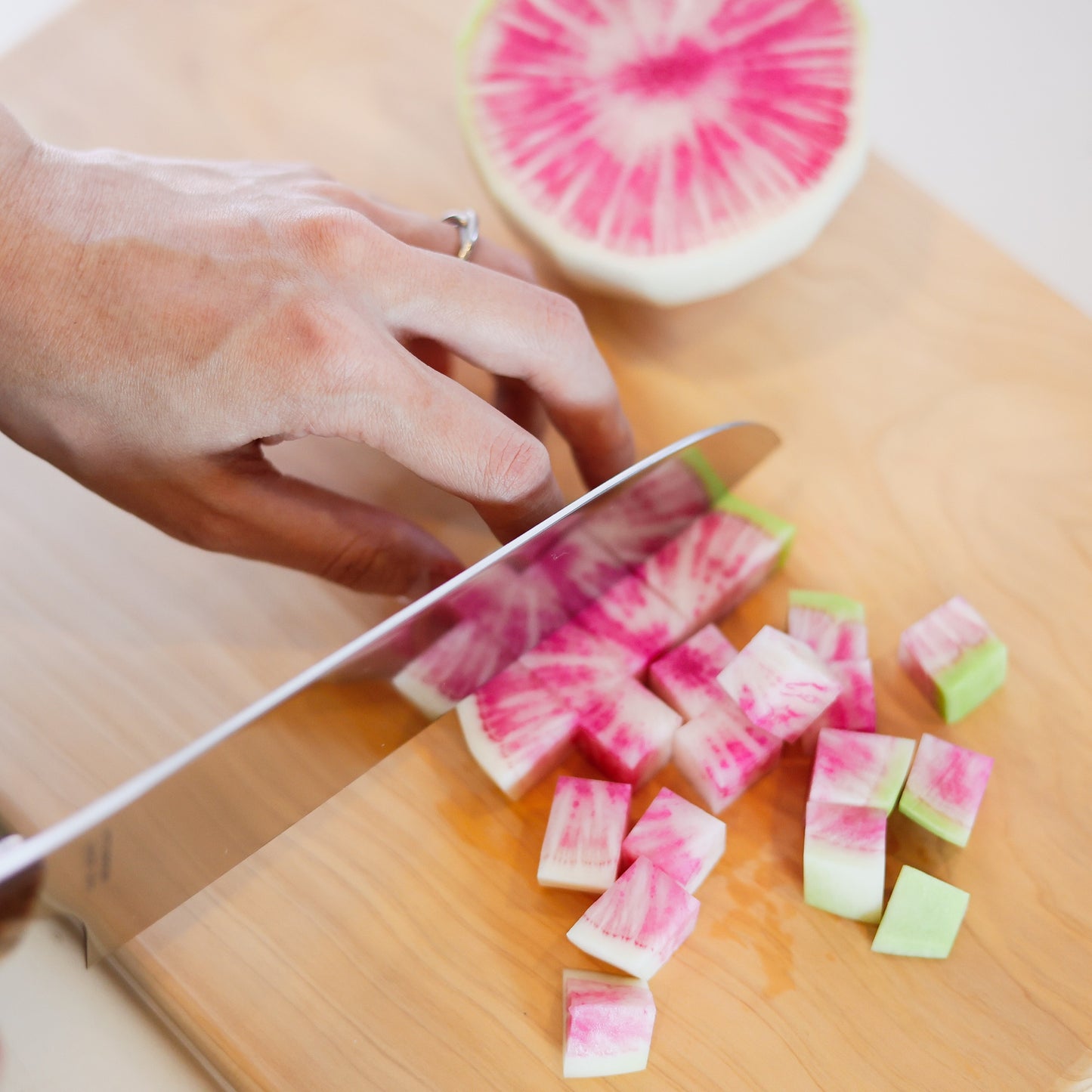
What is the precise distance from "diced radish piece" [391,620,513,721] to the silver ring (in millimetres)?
517

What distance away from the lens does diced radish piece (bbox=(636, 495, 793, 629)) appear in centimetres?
132

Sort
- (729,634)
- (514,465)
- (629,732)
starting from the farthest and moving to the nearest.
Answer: (729,634) → (629,732) → (514,465)

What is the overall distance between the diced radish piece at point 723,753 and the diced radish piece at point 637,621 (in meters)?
0.11

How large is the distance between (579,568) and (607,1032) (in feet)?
1.70

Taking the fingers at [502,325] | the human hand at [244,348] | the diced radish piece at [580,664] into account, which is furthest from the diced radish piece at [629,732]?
the fingers at [502,325]

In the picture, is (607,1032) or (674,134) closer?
(607,1032)

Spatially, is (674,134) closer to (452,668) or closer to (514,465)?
(514,465)

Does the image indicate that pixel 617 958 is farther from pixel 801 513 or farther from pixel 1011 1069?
pixel 801 513

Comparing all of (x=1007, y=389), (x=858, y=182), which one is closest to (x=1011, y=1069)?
(x=1007, y=389)

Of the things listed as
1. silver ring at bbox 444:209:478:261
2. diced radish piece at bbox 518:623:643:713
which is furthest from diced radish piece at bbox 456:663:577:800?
silver ring at bbox 444:209:478:261

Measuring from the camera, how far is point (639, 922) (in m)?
1.13

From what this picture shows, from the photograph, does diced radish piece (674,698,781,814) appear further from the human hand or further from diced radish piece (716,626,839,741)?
the human hand

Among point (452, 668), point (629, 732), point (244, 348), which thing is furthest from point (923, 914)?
point (244, 348)

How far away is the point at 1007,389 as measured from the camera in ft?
4.81
